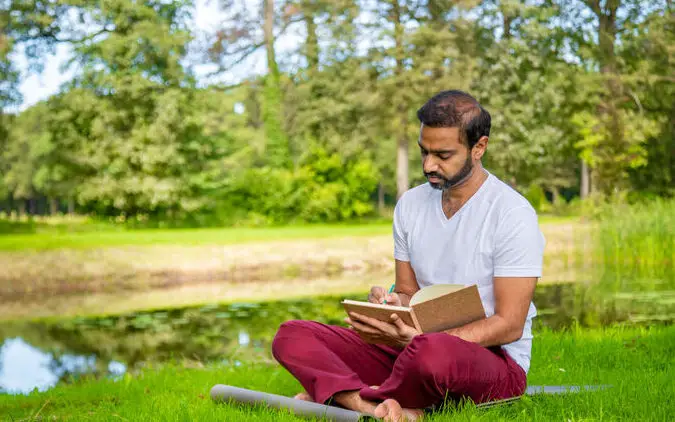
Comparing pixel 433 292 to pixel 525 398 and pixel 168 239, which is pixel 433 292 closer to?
pixel 525 398

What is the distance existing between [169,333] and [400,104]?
68.3ft

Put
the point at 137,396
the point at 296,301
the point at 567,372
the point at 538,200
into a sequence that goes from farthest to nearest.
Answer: the point at 538,200 < the point at 296,301 < the point at 137,396 < the point at 567,372

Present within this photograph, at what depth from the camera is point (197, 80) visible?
30.7 metres

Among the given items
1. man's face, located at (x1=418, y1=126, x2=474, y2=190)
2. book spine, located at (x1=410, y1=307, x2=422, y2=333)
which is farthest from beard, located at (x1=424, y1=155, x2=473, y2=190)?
book spine, located at (x1=410, y1=307, x2=422, y2=333)

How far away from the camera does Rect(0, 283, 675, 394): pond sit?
910cm

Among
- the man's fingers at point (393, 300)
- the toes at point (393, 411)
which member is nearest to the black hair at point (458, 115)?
the man's fingers at point (393, 300)

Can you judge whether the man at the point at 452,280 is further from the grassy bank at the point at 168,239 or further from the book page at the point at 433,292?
the grassy bank at the point at 168,239

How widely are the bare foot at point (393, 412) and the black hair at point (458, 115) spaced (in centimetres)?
120

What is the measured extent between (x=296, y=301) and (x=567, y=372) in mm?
8315

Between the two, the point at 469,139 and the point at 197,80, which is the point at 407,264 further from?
the point at 197,80

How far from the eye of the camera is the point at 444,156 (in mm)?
3826

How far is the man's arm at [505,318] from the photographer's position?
369 centimetres

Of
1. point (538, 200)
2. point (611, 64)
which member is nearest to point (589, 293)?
point (611, 64)

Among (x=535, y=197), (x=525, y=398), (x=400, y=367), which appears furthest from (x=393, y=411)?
(x=535, y=197)
